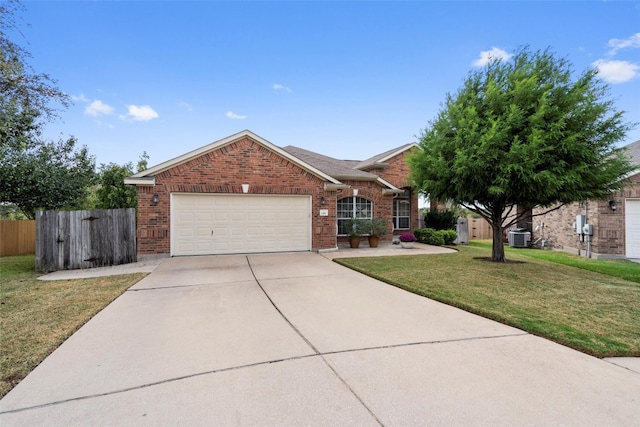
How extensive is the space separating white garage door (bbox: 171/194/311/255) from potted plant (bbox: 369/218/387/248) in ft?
10.0

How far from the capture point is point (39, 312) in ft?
16.6

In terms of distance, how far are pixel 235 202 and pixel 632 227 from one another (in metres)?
15.2

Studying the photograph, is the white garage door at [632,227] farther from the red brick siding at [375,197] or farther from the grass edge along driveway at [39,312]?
the grass edge along driveway at [39,312]

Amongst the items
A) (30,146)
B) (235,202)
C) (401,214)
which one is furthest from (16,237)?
(401,214)

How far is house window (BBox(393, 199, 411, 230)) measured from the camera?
17.3m

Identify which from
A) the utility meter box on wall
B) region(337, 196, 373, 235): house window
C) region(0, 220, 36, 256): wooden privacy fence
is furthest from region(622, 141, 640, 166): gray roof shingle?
region(0, 220, 36, 256): wooden privacy fence

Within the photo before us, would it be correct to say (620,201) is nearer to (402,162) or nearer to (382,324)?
(402,162)

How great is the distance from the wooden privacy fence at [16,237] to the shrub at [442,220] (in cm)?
2016

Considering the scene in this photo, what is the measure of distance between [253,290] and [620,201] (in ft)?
47.5

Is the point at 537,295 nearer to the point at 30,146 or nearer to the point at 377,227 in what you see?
the point at 377,227

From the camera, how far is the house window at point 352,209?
1470 cm

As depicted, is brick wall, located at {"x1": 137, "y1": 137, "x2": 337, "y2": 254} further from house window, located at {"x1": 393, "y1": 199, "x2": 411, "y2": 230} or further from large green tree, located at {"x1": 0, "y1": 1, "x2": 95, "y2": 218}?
house window, located at {"x1": 393, "y1": 199, "x2": 411, "y2": 230}

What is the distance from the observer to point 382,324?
4.43m

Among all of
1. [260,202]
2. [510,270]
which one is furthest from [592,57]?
[260,202]
